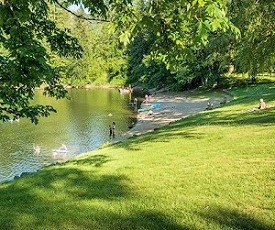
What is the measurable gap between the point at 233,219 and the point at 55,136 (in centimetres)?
3270

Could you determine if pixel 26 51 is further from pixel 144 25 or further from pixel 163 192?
pixel 163 192

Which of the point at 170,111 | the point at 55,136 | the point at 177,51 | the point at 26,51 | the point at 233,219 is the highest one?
the point at 26,51

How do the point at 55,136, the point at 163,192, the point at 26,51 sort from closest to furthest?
1. the point at 26,51
2. the point at 163,192
3. the point at 55,136

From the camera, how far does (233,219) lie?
283 inches

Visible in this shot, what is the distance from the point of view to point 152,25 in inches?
222

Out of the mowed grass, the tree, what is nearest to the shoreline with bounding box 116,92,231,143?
the mowed grass

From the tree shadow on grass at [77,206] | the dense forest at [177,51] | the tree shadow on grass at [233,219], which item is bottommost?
the tree shadow on grass at [77,206]

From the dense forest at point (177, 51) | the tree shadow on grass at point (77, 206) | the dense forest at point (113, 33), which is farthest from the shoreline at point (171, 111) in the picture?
the tree shadow on grass at point (77, 206)

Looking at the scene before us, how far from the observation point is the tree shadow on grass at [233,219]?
271 inches

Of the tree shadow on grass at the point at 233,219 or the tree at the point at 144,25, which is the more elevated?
the tree at the point at 144,25

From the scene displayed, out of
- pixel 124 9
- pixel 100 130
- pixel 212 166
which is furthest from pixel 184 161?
pixel 100 130

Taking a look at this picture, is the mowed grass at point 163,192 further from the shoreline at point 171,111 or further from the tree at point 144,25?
the shoreline at point 171,111

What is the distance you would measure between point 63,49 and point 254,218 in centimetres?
573

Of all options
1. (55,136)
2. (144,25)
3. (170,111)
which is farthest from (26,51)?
(170,111)
